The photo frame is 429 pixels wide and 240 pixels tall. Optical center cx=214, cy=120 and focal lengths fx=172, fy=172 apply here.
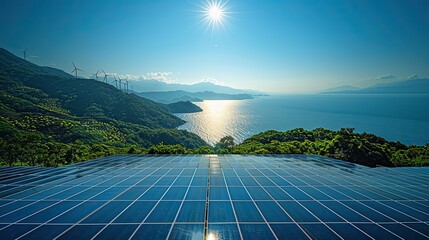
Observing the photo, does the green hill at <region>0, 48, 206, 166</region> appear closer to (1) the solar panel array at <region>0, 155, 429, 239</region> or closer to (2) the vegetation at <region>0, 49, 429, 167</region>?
(2) the vegetation at <region>0, 49, 429, 167</region>

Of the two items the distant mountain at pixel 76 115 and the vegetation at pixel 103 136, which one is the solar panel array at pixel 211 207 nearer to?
the vegetation at pixel 103 136

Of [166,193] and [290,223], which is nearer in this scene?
[290,223]

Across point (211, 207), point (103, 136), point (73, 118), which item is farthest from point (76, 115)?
point (211, 207)

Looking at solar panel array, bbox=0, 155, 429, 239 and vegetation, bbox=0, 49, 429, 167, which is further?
vegetation, bbox=0, 49, 429, 167

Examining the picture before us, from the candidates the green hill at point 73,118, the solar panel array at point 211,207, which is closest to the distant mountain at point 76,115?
the green hill at point 73,118

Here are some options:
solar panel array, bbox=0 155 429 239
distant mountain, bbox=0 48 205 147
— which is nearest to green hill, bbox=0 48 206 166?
distant mountain, bbox=0 48 205 147

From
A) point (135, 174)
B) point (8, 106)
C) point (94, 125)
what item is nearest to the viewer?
point (135, 174)

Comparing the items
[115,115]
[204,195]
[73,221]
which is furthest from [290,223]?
[115,115]

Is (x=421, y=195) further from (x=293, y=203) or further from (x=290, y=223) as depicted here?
(x=290, y=223)
